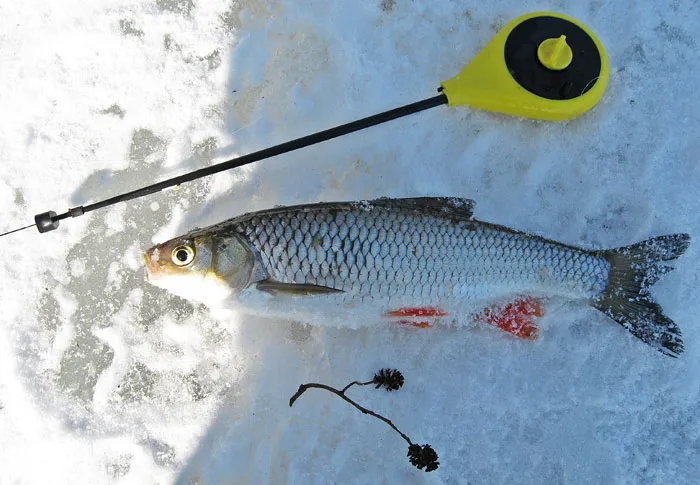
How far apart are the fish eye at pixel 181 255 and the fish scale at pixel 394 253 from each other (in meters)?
0.27

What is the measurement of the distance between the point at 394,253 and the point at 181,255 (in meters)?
1.04

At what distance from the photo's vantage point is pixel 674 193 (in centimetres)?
301

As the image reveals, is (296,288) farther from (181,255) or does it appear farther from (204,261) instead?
(181,255)

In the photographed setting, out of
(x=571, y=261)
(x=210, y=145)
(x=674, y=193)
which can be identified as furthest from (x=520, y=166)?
(x=210, y=145)

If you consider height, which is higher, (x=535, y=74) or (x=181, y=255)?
(x=535, y=74)

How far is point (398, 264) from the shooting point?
8.30 feet

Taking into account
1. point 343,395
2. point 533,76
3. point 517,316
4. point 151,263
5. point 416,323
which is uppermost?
point 533,76

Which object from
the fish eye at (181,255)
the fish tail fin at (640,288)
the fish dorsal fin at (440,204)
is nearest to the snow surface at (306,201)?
the fish tail fin at (640,288)

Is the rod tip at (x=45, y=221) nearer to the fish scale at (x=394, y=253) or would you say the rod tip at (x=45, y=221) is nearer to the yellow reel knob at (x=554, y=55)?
the fish scale at (x=394, y=253)

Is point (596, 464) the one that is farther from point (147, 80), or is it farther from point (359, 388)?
point (147, 80)

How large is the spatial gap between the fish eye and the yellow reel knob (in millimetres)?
2138

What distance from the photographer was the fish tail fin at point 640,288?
2.69 metres

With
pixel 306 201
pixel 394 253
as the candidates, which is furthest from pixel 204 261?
pixel 394 253

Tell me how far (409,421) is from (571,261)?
3.95ft
